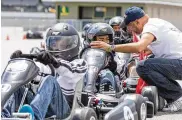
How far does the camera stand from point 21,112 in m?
A: 4.42

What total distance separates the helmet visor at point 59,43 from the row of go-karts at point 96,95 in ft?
1.36

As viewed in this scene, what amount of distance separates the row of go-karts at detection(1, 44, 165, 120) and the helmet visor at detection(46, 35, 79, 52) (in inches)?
16.3

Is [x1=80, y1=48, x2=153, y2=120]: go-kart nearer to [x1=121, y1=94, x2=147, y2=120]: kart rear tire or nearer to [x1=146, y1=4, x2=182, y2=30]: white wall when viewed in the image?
[x1=121, y1=94, x2=147, y2=120]: kart rear tire

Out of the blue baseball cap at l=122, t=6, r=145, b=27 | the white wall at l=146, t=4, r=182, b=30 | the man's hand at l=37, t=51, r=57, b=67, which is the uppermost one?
the blue baseball cap at l=122, t=6, r=145, b=27

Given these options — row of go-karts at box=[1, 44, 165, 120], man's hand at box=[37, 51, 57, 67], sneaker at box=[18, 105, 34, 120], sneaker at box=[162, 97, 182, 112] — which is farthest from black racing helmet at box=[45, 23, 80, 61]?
sneaker at box=[162, 97, 182, 112]

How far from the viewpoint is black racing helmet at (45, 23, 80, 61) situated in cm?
565

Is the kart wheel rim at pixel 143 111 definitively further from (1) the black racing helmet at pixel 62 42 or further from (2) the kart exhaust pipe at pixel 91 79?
(1) the black racing helmet at pixel 62 42

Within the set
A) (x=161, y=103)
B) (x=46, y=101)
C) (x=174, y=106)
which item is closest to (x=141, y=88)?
(x=161, y=103)

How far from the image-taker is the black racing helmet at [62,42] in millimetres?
5648

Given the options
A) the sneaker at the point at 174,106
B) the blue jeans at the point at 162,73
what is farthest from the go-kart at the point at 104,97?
the sneaker at the point at 174,106

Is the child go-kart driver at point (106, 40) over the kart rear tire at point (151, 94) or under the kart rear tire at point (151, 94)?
over

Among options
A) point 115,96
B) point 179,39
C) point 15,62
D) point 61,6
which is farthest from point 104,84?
point 61,6

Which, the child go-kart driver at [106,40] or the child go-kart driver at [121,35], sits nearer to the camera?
the child go-kart driver at [106,40]

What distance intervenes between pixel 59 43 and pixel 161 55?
5.29 ft
